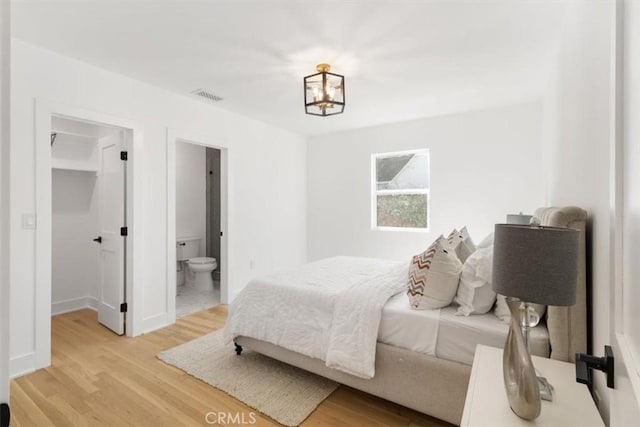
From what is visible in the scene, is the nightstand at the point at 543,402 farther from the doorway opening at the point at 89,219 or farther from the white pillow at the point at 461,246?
the doorway opening at the point at 89,219

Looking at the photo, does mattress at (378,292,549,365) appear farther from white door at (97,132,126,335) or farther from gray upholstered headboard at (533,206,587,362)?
white door at (97,132,126,335)

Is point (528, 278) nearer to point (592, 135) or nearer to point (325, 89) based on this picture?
point (592, 135)

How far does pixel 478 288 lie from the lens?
1838mm

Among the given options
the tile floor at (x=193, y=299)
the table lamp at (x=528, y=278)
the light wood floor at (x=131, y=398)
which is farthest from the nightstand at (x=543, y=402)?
the tile floor at (x=193, y=299)

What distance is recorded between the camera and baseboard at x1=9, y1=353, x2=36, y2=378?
2348mm

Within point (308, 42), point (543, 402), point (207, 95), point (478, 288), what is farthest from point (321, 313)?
point (207, 95)

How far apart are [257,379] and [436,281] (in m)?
1.47

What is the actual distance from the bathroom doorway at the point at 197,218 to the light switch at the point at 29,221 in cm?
237

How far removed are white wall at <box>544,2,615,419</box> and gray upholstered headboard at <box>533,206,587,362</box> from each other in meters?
0.04

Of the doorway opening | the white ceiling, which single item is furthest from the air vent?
the doorway opening

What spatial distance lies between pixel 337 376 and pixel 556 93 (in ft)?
9.04

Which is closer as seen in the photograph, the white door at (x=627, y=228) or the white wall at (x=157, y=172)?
the white door at (x=627, y=228)

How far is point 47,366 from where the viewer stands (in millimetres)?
2488

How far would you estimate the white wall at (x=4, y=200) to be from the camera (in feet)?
1.76
